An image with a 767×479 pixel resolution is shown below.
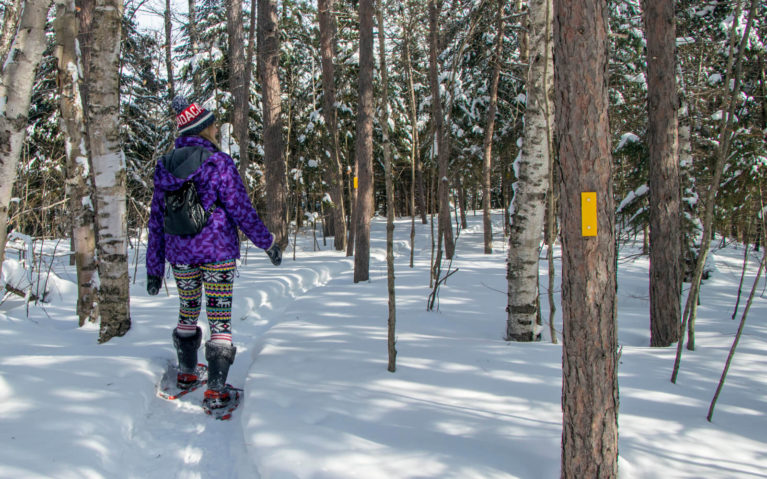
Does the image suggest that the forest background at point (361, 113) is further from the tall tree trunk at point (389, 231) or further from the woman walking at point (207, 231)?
the woman walking at point (207, 231)

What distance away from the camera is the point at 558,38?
80.4 inches

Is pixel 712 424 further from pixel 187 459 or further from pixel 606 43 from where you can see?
pixel 187 459

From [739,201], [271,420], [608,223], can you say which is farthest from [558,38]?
[739,201]

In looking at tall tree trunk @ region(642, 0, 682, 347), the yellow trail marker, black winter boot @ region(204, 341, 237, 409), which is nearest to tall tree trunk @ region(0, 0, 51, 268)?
black winter boot @ region(204, 341, 237, 409)

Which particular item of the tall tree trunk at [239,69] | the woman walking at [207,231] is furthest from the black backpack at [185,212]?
the tall tree trunk at [239,69]

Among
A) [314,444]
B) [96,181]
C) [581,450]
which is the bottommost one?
[314,444]

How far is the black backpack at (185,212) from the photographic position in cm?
335

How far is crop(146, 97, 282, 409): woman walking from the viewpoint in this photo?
340 centimetres

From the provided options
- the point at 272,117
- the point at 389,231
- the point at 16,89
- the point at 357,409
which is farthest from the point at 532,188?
the point at 272,117

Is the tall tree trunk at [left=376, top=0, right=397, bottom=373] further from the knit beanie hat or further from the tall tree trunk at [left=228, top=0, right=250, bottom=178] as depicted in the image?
the tall tree trunk at [left=228, top=0, right=250, bottom=178]

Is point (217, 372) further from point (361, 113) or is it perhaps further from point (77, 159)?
point (361, 113)

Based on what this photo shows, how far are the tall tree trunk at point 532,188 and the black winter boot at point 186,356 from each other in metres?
3.01

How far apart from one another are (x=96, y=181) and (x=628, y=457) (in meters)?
4.60

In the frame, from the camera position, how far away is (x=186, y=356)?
3.79 m
